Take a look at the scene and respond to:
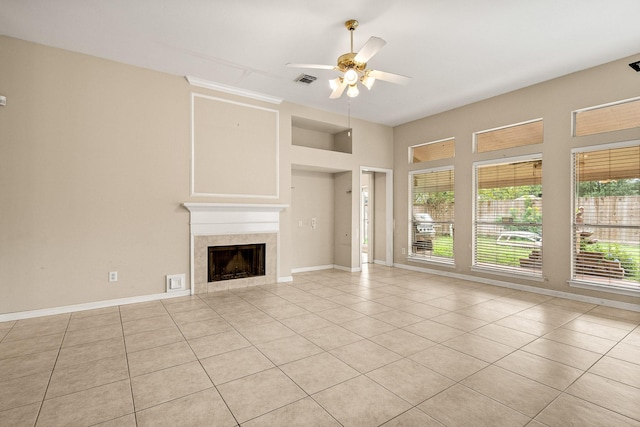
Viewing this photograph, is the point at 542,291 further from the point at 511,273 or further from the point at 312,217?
the point at 312,217

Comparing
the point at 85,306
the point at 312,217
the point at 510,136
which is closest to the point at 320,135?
the point at 312,217

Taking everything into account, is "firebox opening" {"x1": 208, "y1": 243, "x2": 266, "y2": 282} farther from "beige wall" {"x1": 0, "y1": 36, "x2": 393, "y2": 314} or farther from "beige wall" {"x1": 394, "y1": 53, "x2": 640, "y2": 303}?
"beige wall" {"x1": 394, "y1": 53, "x2": 640, "y2": 303}

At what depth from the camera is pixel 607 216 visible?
4.23 m

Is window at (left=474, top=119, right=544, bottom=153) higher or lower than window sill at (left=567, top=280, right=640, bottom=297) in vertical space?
higher

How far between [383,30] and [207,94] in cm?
285

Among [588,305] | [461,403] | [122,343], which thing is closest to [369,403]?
[461,403]

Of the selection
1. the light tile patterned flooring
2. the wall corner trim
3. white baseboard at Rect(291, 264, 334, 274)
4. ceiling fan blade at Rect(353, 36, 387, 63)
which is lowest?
the light tile patterned flooring

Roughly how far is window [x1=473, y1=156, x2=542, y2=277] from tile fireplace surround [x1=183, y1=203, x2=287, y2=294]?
3668mm

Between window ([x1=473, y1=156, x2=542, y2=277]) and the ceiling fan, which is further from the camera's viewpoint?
window ([x1=473, y1=156, x2=542, y2=277])

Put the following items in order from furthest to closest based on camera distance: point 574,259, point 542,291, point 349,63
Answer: point 542,291, point 574,259, point 349,63

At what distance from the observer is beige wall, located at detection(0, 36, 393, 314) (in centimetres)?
358

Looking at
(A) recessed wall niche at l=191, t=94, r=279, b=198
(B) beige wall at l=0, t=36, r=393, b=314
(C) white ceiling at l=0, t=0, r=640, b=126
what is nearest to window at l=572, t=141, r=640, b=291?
(C) white ceiling at l=0, t=0, r=640, b=126

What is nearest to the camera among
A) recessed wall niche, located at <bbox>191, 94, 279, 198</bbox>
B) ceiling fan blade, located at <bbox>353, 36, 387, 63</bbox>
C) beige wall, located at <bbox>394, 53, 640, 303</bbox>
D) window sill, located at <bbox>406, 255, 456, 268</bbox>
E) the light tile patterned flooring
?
the light tile patterned flooring

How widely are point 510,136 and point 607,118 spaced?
1.25 m
